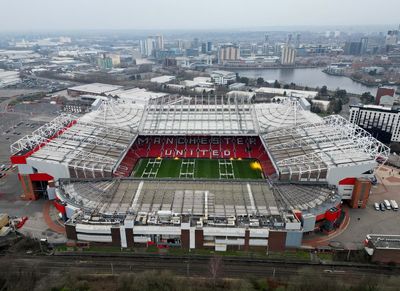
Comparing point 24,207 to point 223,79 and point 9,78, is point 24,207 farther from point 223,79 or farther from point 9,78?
point 9,78

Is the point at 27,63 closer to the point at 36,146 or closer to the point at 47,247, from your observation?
the point at 36,146

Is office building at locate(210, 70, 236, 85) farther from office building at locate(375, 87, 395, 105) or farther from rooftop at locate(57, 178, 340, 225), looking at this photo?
rooftop at locate(57, 178, 340, 225)

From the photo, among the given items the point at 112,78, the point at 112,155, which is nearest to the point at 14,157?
the point at 112,155

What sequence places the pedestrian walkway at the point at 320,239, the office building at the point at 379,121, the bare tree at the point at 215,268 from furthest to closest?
the office building at the point at 379,121, the pedestrian walkway at the point at 320,239, the bare tree at the point at 215,268

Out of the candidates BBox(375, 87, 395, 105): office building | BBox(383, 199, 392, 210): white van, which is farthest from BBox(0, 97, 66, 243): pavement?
BBox(375, 87, 395, 105): office building

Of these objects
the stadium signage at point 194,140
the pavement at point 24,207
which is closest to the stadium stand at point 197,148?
the stadium signage at point 194,140

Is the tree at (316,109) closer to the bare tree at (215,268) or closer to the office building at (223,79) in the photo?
the office building at (223,79)
